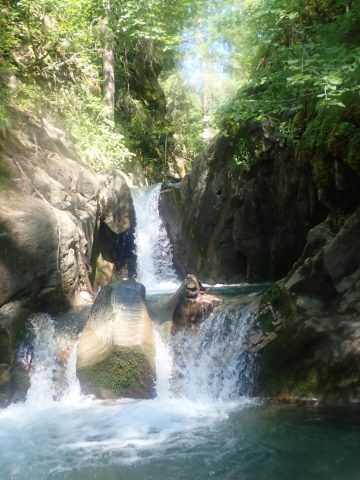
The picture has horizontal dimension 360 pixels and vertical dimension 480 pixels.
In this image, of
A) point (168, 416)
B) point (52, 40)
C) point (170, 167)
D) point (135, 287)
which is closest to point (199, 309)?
point (135, 287)

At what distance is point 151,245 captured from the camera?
1502cm

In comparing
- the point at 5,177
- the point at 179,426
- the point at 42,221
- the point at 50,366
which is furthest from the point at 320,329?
the point at 5,177

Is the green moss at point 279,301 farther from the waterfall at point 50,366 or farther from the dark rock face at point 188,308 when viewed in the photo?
the waterfall at point 50,366

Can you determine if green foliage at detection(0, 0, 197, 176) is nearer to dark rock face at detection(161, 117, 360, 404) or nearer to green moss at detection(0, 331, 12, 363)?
dark rock face at detection(161, 117, 360, 404)

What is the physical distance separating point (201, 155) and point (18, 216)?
6.87 m

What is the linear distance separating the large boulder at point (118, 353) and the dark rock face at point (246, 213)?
4480 mm

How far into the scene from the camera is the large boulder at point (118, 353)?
680 cm

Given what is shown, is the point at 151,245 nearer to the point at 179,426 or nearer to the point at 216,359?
the point at 216,359

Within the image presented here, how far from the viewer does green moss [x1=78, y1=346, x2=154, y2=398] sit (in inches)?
267

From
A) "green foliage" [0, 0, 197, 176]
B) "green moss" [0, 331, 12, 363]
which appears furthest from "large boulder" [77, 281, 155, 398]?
"green foliage" [0, 0, 197, 176]

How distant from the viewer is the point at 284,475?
14.3 feet

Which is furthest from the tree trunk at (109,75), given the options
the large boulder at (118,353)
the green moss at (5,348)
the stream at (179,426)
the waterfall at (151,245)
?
the stream at (179,426)

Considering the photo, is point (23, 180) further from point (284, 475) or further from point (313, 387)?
point (284, 475)

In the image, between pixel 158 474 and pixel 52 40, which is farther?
pixel 52 40
